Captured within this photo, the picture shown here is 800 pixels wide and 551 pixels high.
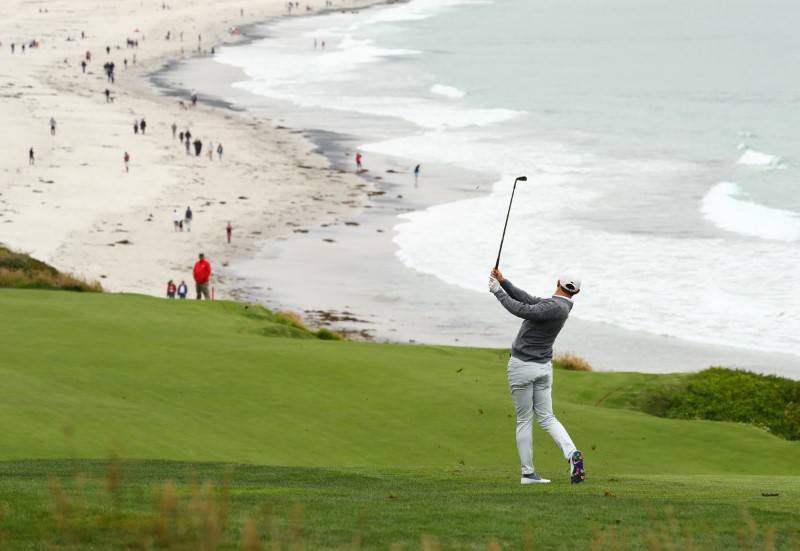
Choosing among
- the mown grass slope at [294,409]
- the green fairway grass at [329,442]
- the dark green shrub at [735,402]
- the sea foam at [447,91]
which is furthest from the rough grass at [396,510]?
the sea foam at [447,91]

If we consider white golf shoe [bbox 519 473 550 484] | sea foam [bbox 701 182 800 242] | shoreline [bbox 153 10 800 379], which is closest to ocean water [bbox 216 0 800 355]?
sea foam [bbox 701 182 800 242]

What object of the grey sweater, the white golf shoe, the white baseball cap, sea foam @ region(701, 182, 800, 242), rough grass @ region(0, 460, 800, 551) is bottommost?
sea foam @ region(701, 182, 800, 242)

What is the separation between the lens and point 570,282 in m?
12.4

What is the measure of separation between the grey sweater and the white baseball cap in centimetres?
11

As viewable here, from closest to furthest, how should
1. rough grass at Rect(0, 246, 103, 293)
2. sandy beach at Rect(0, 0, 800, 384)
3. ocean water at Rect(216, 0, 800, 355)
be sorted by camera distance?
rough grass at Rect(0, 246, 103, 293) → sandy beach at Rect(0, 0, 800, 384) → ocean water at Rect(216, 0, 800, 355)

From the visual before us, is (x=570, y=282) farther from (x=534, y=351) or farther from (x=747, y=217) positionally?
(x=747, y=217)

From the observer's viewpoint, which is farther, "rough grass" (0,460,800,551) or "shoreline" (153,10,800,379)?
"shoreline" (153,10,800,379)

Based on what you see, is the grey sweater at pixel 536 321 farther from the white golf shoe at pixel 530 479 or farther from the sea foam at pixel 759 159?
the sea foam at pixel 759 159

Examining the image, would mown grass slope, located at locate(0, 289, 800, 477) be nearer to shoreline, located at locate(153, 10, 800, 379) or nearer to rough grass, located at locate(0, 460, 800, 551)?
rough grass, located at locate(0, 460, 800, 551)

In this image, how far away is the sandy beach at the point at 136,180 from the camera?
167 feet

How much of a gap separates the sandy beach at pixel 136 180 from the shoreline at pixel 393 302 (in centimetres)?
172

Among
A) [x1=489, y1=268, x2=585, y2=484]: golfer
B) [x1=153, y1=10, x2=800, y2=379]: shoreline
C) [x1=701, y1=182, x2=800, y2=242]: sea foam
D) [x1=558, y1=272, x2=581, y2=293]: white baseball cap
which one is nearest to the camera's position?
[x1=489, y1=268, x2=585, y2=484]: golfer

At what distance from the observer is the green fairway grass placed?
995 centimetres

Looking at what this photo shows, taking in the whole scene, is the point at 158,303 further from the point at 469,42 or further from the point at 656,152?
the point at 469,42
